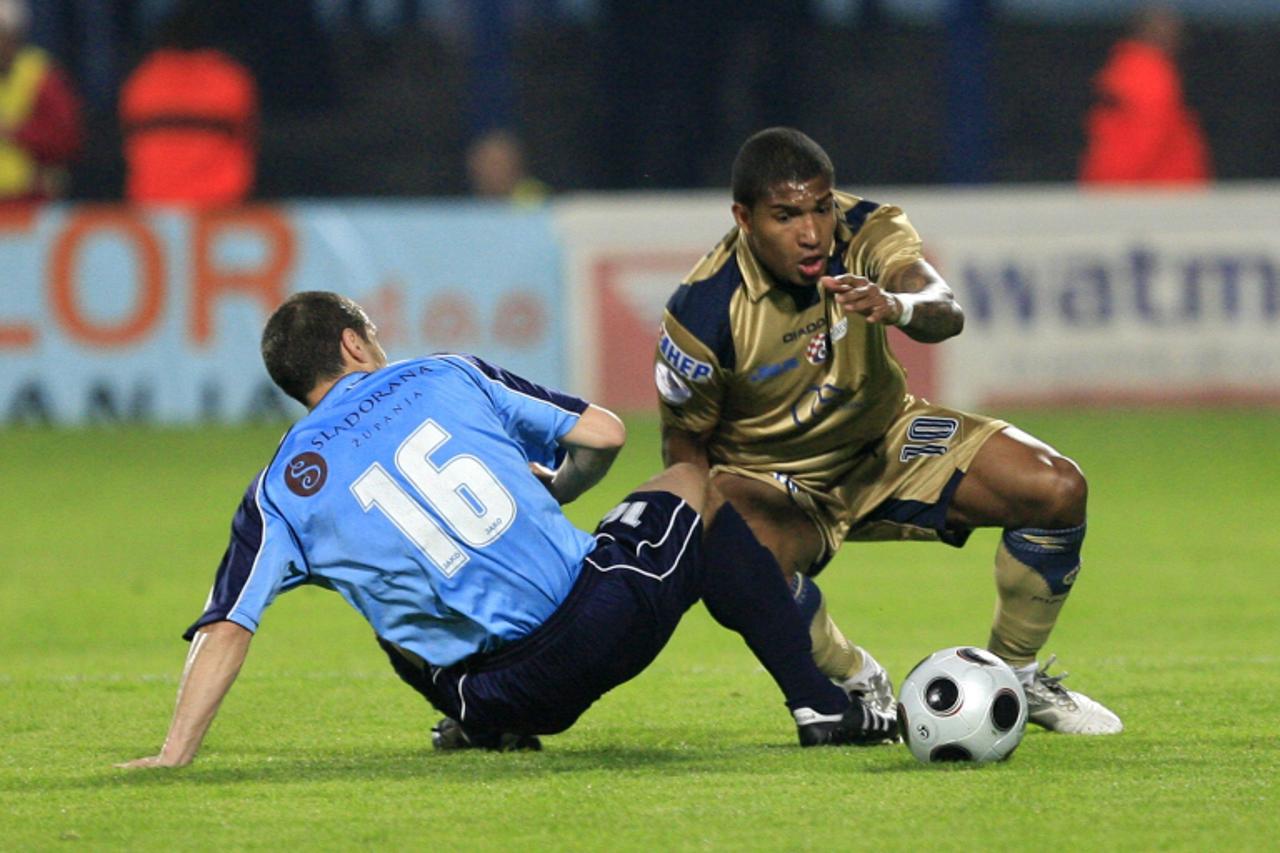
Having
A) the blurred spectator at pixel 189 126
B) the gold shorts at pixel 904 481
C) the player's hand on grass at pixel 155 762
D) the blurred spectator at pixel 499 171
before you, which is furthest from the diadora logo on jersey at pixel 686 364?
the blurred spectator at pixel 189 126

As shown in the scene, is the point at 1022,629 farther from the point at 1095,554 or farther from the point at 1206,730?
the point at 1095,554

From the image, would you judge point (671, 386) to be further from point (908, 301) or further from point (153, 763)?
point (153, 763)

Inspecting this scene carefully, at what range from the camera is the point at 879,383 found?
6.06 m

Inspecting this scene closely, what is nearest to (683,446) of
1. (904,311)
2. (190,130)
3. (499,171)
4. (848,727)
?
(848,727)

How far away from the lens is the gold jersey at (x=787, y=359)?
19.5ft

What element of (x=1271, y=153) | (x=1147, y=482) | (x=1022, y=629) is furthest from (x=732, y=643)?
(x=1271, y=153)

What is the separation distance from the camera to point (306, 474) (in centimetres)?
513

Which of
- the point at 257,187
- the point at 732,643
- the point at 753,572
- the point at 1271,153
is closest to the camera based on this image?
the point at 753,572

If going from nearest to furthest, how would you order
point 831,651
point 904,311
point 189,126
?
1. point 904,311
2. point 831,651
3. point 189,126

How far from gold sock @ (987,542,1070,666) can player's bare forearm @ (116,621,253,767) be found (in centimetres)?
208

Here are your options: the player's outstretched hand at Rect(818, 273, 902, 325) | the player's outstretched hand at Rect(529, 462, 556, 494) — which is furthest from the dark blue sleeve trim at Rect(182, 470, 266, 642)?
the player's outstretched hand at Rect(818, 273, 902, 325)

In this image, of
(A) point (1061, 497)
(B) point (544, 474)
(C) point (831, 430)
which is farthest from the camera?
(C) point (831, 430)

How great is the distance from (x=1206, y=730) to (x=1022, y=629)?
1.89 ft

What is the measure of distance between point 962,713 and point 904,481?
1043mm
